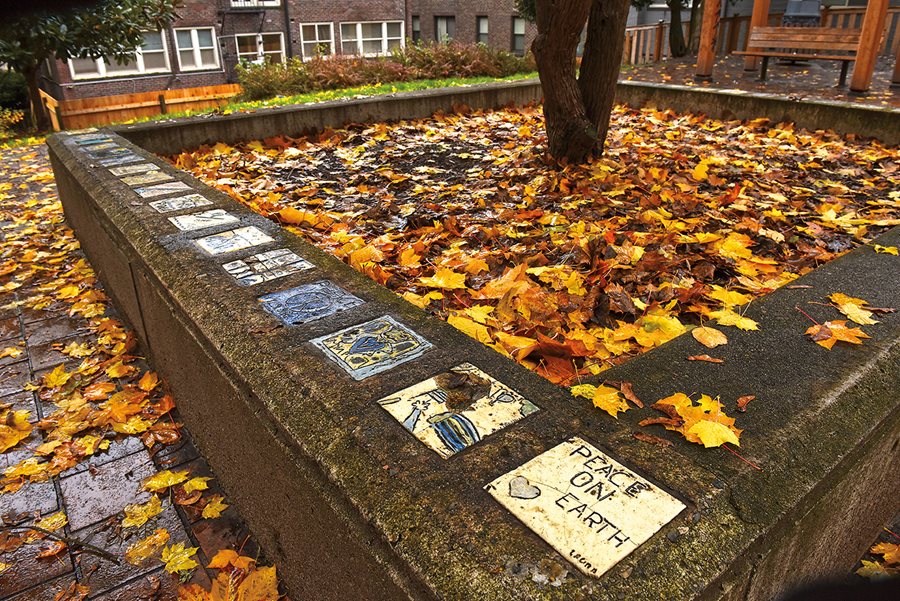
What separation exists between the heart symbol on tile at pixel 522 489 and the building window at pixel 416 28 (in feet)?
105

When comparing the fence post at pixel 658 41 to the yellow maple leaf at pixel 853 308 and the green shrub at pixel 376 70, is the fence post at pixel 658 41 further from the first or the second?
the yellow maple leaf at pixel 853 308

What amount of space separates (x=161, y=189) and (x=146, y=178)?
1.03 ft

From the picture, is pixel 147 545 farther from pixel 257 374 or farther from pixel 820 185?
pixel 820 185

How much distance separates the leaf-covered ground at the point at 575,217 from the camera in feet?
8.32

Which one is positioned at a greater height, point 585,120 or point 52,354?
point 585,120

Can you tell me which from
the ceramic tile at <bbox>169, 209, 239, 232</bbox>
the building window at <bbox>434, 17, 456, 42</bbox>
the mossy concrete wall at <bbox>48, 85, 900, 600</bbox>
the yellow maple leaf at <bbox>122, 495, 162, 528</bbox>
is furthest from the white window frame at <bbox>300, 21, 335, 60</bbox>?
the mossy concrete wall at <bbox>48, 85, 900, 600</bbox>

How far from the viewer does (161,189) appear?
10.9 feet

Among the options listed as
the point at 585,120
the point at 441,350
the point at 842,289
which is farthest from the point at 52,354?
the point at 585,120

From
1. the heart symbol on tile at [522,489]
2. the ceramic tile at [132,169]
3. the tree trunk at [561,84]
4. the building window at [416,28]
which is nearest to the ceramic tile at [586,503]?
the heart symbol on tile at [522,489]

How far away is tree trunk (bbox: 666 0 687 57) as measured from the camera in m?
15.4

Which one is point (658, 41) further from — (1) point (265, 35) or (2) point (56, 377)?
(1) point (265, 35)

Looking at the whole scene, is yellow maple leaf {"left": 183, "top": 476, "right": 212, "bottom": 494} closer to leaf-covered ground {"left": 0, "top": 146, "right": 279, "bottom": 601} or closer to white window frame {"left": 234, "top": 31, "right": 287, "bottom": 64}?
leaf-covered ground {"left": 0, "top": 146, "right": 279, "bottom": 601}

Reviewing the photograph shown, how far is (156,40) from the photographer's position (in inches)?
952

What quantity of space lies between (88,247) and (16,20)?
3.56m
